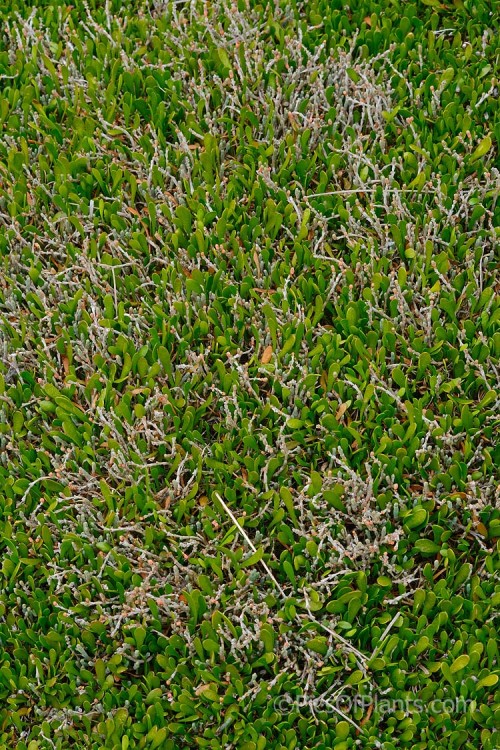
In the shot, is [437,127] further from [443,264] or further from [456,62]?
[443,264]

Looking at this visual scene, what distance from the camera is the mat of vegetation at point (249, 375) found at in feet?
9.57

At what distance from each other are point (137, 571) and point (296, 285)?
1.35m

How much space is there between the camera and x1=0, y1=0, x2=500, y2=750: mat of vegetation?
2.92 m

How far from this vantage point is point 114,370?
351 cm

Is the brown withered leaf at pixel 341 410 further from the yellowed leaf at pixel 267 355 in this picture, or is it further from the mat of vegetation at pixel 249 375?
the yellowed leaf at pixel 267 355

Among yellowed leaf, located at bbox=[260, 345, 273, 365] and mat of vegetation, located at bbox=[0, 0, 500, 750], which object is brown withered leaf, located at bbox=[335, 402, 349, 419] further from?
yellowed leaf, located at bbox=[260, 345, 273, 365]

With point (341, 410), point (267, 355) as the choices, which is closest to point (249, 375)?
point (267, 355)

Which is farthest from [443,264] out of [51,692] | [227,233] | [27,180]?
[51,692]

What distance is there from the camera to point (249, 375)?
351cm

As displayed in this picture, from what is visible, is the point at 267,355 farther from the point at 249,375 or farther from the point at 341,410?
the point at 341,410

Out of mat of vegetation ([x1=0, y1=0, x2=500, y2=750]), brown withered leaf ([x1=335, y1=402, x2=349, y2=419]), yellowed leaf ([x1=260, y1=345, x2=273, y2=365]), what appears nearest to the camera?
mat of vegetation ([x1=0, y1=0, x2=500, y2=750])

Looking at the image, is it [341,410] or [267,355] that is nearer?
[341,410]

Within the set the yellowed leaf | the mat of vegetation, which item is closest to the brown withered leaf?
the mat of vegetation

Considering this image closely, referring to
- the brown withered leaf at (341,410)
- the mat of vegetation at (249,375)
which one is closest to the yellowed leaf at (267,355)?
the mat of vegetation at (249,375)
